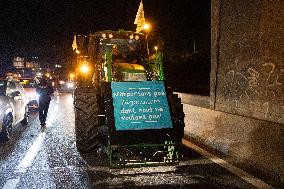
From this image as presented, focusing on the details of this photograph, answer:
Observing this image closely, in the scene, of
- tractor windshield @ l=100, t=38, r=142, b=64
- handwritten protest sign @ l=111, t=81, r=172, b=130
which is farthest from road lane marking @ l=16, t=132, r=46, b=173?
tractor windshield @ l=100, t=38, r=142, b=64

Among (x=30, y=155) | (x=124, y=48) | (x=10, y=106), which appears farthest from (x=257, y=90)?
(x=10, y=106)

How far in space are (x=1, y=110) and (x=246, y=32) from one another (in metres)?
7.33

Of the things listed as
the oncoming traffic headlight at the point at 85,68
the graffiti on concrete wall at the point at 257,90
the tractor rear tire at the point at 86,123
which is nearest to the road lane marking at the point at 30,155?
the tractor rear tire at the point at 86,123

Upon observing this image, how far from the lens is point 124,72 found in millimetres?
9227

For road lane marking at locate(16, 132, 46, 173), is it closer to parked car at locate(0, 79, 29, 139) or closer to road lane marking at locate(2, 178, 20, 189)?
road lane marking at locate(2, 178, 20, 189)

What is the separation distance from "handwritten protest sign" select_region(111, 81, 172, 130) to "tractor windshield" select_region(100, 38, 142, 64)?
2.20 m

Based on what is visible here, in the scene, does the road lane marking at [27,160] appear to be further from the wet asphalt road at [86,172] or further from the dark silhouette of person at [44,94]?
the dark silhouette of person at [44,94]

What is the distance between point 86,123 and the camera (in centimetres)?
820

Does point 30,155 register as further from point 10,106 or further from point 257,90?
point 257,90

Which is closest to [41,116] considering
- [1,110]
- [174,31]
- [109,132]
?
[1,110]

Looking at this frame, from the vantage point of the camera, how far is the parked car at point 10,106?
1039 centimetres

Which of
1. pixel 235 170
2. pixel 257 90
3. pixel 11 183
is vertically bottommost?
pixel 235 170

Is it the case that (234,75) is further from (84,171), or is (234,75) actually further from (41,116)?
(41,116)

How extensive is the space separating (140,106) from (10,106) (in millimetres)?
5136
